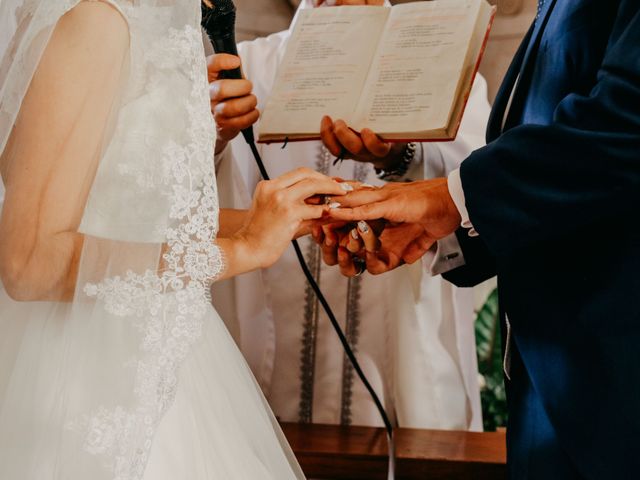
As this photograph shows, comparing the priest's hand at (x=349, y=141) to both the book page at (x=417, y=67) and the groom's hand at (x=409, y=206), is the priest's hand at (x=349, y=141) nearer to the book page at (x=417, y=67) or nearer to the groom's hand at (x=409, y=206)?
the book page at (x=417, y=67)

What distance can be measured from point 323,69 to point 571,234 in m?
0.81

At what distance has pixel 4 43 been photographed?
1.38 meters

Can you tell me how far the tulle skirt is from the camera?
1266mm

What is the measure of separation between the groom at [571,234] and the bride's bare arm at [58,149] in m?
0.66

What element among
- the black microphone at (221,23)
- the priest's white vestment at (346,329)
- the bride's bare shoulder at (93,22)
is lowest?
the priest's white vestment at (346,329)

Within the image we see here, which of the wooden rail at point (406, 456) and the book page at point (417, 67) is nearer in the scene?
the book page at point (417, 67)

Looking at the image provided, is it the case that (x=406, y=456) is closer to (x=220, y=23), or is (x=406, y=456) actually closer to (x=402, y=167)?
(x=402, y=167)

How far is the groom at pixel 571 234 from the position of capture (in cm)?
Answer: 146

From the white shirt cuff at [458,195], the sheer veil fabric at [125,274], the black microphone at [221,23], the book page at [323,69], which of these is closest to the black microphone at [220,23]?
the black microphone at [221,23]

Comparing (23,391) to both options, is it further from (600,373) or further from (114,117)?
(600,373)

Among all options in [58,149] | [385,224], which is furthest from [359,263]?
[58,149]

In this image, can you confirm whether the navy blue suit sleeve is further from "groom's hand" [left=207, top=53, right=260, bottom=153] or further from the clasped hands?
"groom's hand" [left=207, top=53, right=260, bottom=153]

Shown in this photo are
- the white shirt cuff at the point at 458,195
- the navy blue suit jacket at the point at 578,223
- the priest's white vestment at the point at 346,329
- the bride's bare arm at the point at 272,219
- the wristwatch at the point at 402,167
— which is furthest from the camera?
the priest's white vestment at the point at 346,329

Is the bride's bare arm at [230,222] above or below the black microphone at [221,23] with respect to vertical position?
below
